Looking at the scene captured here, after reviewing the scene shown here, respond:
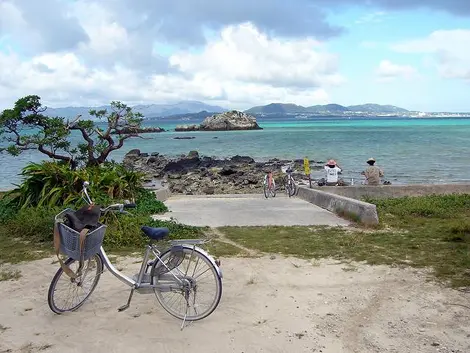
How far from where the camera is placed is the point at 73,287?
497 cm

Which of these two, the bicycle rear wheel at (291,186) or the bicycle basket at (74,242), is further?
the bicycle rear wheel at (291,186)

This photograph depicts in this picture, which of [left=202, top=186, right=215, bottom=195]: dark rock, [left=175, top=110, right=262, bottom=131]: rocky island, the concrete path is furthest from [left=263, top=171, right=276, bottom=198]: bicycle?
[left=175, top=110, right=262, bottom=131]: rocky island

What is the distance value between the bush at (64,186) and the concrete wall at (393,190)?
19.2 feet

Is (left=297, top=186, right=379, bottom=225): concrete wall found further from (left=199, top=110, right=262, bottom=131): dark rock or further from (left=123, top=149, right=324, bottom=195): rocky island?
(left=199, top=110, right=262, bottom=131): dark rock

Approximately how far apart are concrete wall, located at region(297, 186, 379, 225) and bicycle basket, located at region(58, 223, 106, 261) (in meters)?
5.83

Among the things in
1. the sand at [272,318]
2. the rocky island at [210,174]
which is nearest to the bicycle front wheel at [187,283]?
the sand at [272,318]

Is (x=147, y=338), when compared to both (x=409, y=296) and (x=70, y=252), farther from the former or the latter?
(x=409, y=296)

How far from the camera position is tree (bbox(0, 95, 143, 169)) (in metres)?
14.3

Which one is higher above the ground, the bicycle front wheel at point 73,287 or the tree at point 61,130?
the tree at point 61,130

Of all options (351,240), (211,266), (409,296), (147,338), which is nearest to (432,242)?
(351,240)

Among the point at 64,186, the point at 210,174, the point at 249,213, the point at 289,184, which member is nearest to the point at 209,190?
the point at 210,174

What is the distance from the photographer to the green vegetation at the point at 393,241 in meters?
6.52

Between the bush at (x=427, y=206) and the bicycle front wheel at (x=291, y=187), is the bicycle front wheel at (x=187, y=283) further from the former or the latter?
the bicycle front wheel at (x=291, y=187)

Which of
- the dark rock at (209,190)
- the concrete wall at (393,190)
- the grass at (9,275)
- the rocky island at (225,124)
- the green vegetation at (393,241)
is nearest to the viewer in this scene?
the grass at (9,275)
